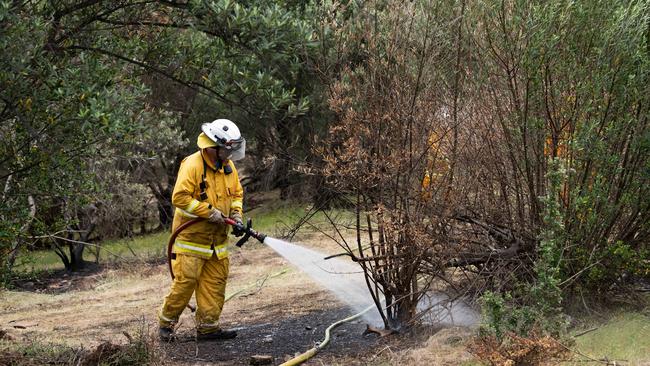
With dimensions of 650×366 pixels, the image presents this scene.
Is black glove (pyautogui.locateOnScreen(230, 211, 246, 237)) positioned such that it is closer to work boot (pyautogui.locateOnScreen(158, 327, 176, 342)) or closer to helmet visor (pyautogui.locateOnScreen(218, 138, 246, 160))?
helmet visor (pyautogui.locateOnScreen(218, 138, 246, 160))

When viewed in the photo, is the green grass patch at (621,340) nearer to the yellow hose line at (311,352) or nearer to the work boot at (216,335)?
the yellow hose line at (311,352)

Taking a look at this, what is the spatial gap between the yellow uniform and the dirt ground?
1.11ft

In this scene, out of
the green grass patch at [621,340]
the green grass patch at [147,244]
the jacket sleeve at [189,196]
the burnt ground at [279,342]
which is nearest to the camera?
the green grass patch at [621,340]

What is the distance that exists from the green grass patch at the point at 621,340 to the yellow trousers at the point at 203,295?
336 centimetres

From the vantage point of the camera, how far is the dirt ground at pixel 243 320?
662 cm

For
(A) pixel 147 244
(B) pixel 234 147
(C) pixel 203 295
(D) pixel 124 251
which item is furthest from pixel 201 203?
(A) pixel 147 244

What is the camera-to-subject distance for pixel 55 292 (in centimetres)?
1434

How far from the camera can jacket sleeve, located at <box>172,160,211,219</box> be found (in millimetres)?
7227

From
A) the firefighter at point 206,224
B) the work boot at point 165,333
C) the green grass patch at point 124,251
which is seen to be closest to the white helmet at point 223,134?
the firefighter at point 206,224

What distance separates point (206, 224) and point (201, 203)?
0.31 m

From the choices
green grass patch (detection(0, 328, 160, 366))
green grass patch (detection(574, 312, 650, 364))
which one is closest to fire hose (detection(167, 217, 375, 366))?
green grass patch (detection(0, 328, 160, 366))

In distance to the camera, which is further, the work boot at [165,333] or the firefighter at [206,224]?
the work boot at [165,333]

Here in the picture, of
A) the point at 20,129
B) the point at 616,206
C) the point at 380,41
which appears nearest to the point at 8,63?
the point at 20,129

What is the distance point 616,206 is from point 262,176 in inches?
675
